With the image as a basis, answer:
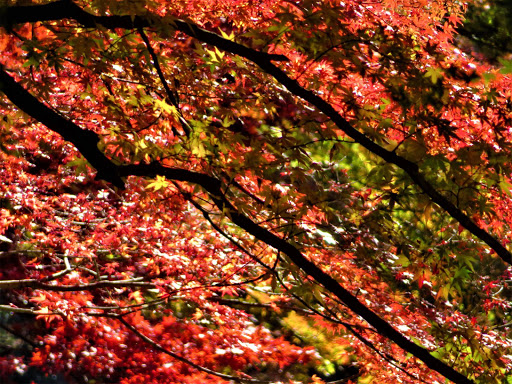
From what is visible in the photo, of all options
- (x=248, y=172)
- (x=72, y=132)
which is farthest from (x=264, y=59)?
(x=248, y=172)

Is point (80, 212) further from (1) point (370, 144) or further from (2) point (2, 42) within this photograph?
(1) point (370, 144)

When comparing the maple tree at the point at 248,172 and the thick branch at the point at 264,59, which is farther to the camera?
the maple tree at the point at 248,172

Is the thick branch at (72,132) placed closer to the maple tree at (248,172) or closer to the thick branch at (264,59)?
the maple tree at (248,172)

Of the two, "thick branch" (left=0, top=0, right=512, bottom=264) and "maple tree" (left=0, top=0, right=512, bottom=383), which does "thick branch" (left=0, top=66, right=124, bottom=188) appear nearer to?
"maple tree" (left=0, top=0, right=512, bottom=383)

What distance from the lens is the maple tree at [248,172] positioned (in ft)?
9.29

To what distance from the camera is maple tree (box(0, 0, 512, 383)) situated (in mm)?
2830

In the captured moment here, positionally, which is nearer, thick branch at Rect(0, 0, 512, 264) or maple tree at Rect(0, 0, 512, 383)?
thick branch at Rect(0, 0, 512, 264)

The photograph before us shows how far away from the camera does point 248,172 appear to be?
4.89 metres

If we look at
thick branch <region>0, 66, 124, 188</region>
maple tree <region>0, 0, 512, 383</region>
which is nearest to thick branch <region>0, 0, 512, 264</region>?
maple tree <region>0, 0, 512, 383</region>

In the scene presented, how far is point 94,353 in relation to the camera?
582 centimetres

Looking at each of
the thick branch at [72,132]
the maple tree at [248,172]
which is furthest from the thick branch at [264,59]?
the thick branch at [72,132]

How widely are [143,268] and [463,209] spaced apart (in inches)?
227

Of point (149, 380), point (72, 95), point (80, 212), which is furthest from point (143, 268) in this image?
point (72, 95)

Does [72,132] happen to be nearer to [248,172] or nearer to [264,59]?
[264,59]
